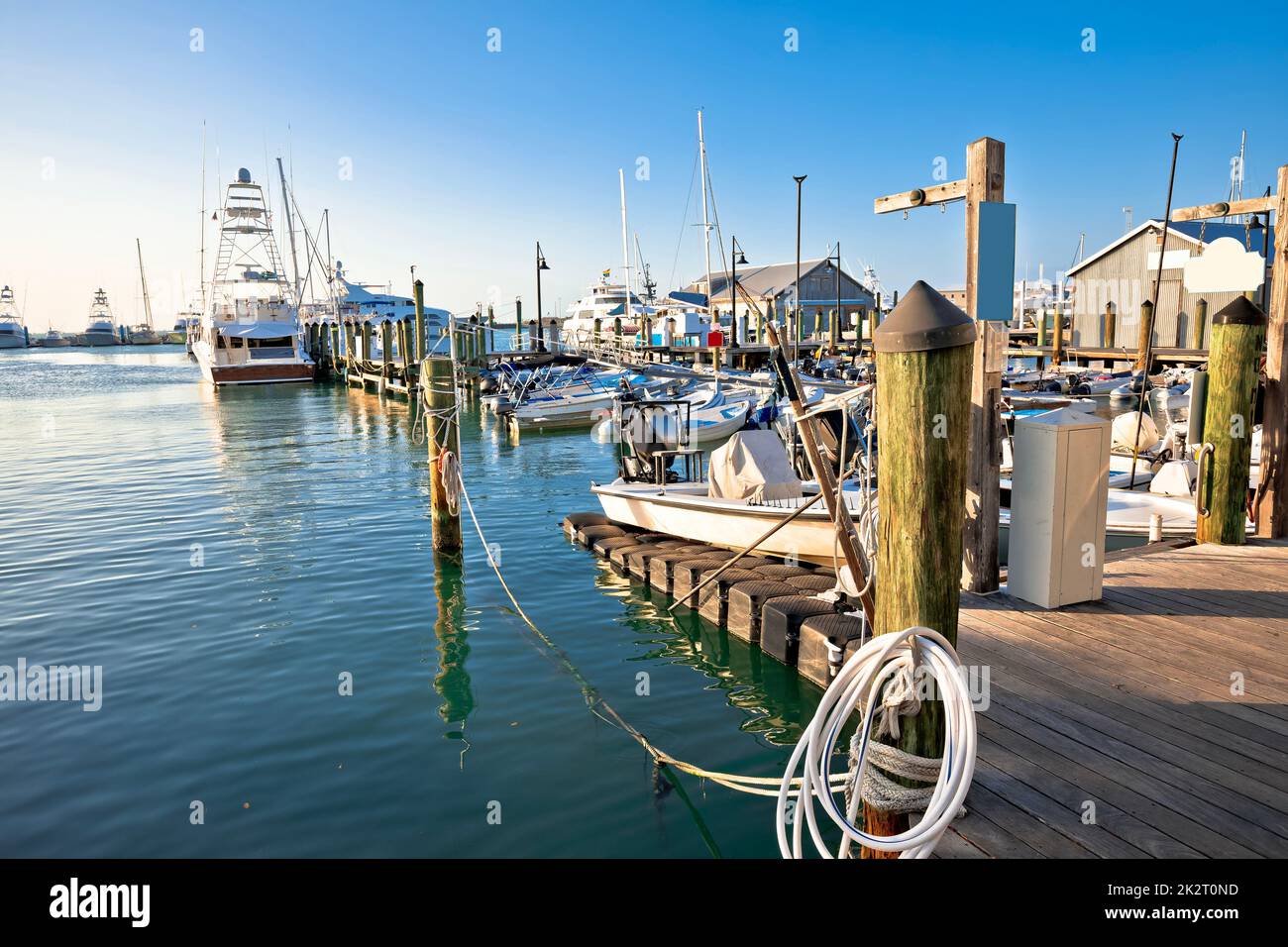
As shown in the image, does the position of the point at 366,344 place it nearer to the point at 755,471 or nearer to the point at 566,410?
the point at 566,410

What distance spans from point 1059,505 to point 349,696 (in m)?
6.62

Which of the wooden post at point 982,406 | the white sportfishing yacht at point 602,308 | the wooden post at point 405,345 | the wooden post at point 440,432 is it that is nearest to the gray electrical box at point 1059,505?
the wooden post at point 982,406

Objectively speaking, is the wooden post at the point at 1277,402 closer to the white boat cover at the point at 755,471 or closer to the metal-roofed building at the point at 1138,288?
the white boat cover at the point at 755,471

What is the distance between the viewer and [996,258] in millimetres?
5535

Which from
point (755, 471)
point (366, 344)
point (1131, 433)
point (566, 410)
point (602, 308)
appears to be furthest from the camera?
point (602, 308)

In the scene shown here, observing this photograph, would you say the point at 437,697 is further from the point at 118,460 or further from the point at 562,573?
the point at 118,460

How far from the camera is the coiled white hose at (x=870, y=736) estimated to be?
3227mm

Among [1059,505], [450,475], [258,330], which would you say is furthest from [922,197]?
[258,330]

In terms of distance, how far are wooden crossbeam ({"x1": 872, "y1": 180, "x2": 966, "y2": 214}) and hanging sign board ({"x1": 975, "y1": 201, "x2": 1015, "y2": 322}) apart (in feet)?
1.26

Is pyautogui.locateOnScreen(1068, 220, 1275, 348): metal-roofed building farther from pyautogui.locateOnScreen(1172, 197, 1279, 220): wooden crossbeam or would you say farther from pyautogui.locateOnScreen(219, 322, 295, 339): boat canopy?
pyautogui.locateOnScreen(219, 322, 295, 339): boat canopy

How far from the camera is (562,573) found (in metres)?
12.6

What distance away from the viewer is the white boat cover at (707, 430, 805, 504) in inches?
455
